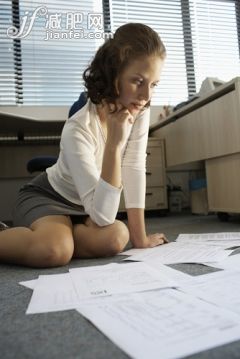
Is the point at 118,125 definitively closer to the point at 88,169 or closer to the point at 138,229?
the point at 88,169

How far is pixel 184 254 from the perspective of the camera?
100 centimetres

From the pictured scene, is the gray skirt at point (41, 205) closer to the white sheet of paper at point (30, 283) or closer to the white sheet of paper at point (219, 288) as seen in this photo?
the white sheet of paper at point (30, 283)

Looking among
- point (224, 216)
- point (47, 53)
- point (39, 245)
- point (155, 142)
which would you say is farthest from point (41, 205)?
point (47, 53)

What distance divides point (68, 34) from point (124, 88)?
2591 millimetres

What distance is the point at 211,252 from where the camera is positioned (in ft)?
3.26

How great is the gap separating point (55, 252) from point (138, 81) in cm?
53

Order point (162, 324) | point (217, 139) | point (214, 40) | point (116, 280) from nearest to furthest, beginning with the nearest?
1. point (162, 324)
2. point (116, 280)
3. point (217, 139)
4. point (214, 40)

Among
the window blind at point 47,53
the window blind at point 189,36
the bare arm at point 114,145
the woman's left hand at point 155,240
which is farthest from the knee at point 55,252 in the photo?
the window blind at point 189,36

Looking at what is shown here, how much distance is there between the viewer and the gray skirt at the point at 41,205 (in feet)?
3.67

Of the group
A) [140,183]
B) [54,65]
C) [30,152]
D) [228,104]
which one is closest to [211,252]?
[140,183]

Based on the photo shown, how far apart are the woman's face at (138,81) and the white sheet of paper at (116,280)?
46cm

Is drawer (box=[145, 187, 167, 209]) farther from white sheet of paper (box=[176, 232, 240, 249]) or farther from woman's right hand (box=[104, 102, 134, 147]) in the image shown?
woman's right hand (box=[104, 102, 134, 147])

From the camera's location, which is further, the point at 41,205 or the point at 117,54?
the point at 41,205

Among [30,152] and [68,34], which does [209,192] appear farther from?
[68,34]
